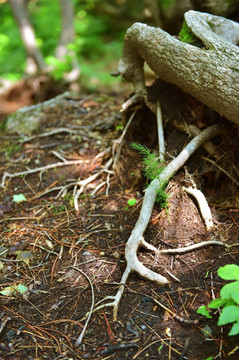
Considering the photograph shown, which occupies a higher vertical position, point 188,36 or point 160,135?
point 188,36

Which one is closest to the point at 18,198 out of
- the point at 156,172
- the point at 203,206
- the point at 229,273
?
the point at 156,172

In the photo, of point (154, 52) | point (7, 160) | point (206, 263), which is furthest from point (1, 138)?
point (206, 263)

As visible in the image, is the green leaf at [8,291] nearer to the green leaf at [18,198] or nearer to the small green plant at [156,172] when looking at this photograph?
the green leaf at [18,198]

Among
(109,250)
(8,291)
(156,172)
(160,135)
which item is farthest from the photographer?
(160,135)

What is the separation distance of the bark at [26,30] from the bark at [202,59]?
498 centimetres

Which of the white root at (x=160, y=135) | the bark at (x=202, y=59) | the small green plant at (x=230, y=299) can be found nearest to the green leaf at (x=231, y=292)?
the small green plant at (x=230, y=299)

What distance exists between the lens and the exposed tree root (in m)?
2.47

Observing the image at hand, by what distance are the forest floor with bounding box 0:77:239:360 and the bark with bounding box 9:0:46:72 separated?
4361mm

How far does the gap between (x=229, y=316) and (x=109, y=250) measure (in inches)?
55.1

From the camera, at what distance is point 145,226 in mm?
2797

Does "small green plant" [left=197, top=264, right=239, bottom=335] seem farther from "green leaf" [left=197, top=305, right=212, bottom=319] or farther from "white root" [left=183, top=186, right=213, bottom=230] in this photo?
"white root" [left=183, top=186, right=213, bottom=230]

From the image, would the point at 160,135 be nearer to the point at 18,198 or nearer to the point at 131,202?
the point at 131,202

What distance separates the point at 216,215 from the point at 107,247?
3.73ft

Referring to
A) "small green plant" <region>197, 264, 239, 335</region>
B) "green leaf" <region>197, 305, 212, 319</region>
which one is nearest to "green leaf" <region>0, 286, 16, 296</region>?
"green leaf" <region>197, 305, 212, 319</region>
